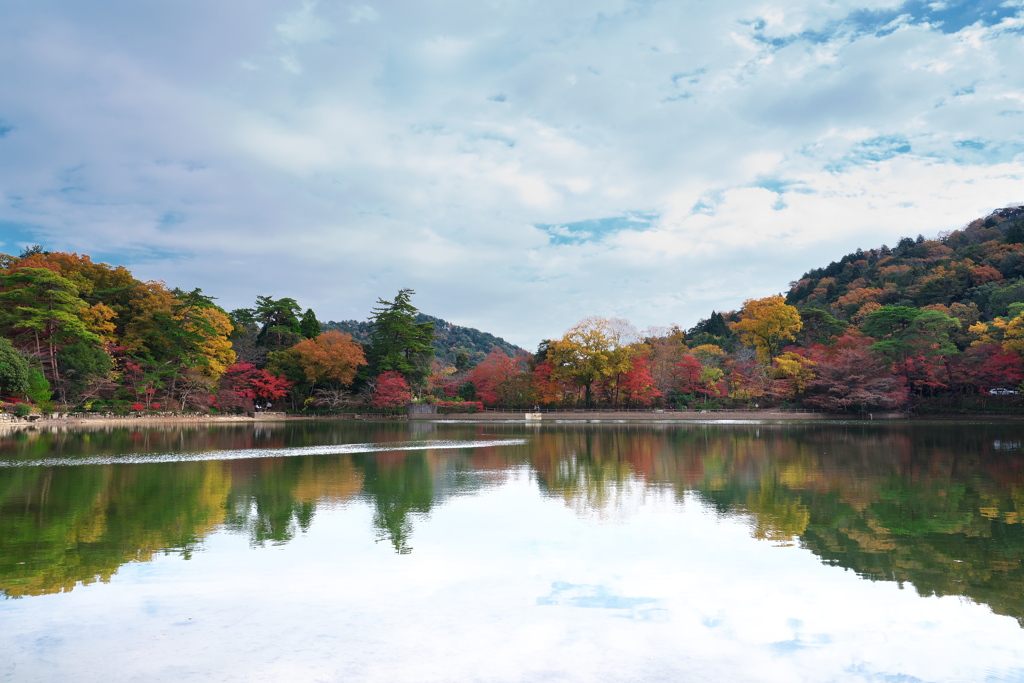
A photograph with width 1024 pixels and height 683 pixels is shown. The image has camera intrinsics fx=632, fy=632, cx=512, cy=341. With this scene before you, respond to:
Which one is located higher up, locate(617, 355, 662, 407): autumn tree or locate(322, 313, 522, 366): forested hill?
locate(322, 313, 522, 366): forested hill

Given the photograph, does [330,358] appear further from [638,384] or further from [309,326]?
[638,384]

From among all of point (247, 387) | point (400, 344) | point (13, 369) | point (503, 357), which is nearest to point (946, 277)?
point (503, 357)

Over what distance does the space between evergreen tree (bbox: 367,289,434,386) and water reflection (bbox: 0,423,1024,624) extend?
101 feet

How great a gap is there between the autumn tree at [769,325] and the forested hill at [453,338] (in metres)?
53.0

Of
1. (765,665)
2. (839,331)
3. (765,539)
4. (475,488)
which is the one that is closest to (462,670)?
(765,665)

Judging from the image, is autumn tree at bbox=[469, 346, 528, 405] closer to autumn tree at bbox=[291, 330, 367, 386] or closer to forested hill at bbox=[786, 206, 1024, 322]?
autumn tree at bbox=[291, 330, 367, 386]

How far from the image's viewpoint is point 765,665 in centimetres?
417

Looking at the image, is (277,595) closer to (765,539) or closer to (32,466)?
(765,539)

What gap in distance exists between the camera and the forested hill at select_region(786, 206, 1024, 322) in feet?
151

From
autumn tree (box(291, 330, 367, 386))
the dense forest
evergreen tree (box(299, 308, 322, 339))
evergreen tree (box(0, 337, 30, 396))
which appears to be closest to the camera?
evergreen tree (box(0, 337, 30, 396))

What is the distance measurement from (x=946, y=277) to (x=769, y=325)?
13.4 metres

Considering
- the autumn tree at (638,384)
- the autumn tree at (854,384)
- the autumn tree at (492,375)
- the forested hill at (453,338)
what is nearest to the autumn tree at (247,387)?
the autumn tree at (492,375)

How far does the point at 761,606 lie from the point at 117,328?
43701 millimetres

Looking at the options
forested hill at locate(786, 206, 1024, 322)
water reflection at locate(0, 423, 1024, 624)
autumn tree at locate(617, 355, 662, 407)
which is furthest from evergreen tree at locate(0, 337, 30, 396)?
forested hill at locate(786, 206, 1024, 322)
